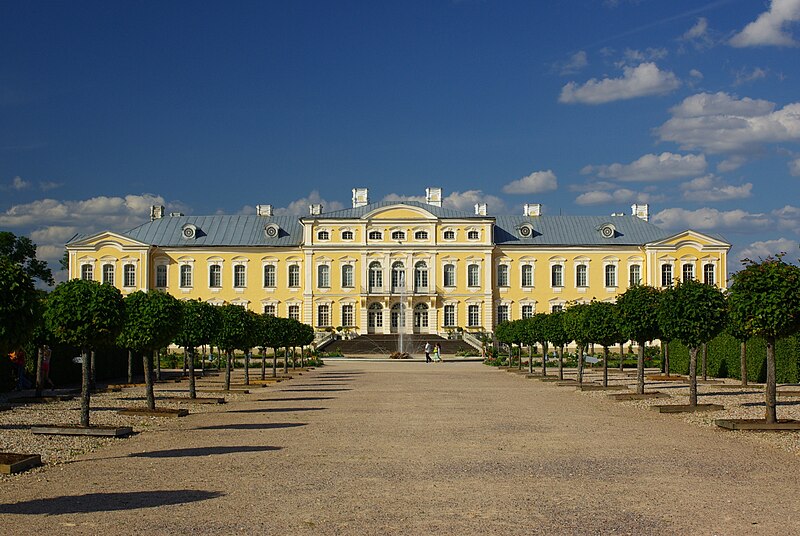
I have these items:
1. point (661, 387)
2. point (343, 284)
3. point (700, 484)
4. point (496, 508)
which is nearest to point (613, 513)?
point (496, 508)

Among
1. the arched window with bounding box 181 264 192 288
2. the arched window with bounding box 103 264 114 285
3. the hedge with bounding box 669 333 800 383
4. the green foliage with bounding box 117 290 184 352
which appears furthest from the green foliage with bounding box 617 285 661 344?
the arched window with bounding box 103 264 114 285

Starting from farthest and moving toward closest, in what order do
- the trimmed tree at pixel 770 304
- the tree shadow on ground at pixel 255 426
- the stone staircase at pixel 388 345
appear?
the stone staircase at pixel 388 345 → the tree shadow on ground at pixel 255 426 → the trimmed tree at pixel 770 304

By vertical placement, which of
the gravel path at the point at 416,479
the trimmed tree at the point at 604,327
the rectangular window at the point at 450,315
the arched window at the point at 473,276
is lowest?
the gravel path at the point at 416,479

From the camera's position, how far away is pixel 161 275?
6431 centimetres

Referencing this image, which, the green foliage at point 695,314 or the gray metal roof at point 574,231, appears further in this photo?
the gray metal roof at point 574,231

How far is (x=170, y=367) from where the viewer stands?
42.9 metres

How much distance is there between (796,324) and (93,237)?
2136 inches

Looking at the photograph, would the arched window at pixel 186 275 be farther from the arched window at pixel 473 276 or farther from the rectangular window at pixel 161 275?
Result: the arched window at pixel 473 276

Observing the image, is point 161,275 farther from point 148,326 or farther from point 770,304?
point 770,304

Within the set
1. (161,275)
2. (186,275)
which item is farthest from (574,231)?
(161,275)

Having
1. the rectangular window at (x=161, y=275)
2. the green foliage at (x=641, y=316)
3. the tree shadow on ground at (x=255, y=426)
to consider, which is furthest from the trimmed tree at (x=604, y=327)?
the rectangular window at (x=161, y=275)

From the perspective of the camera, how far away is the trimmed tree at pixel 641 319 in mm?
21031

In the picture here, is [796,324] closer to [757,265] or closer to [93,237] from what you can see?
[757,265]

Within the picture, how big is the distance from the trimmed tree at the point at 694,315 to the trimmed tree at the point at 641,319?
252 cm
